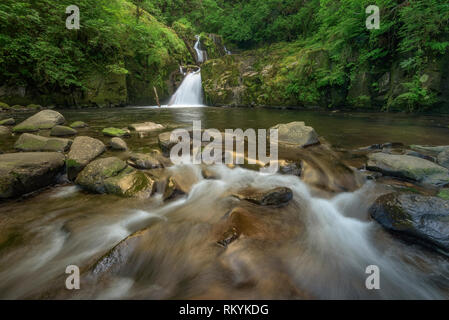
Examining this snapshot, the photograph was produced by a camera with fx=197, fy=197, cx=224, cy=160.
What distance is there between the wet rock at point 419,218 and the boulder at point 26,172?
456 cm

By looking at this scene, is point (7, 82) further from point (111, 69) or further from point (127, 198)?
point (127, 198)

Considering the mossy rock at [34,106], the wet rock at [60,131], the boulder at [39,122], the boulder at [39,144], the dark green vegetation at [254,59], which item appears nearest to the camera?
the boulder at [39,144]

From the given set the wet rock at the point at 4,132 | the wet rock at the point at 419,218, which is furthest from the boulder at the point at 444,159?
the wet rock at the point at 4,132

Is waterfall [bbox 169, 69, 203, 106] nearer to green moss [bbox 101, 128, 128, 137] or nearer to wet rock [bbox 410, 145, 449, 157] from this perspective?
green moss [bbox 101, 128, 128, 137]

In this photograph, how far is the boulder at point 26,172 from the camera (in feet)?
8.42

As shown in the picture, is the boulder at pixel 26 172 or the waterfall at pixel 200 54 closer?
the boulder at pixel 26 172

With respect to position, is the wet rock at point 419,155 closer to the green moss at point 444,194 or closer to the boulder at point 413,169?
the boulder at point 413,169

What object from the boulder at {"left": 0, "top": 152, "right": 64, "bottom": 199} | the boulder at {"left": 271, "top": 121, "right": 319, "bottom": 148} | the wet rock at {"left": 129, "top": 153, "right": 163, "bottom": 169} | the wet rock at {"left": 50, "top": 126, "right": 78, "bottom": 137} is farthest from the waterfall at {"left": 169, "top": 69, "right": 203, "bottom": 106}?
the boulder at {"left": 0, "top": 152, "right": 64, "bottom": 199}

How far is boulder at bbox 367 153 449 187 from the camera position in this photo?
2.88m

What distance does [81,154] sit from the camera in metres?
3.46

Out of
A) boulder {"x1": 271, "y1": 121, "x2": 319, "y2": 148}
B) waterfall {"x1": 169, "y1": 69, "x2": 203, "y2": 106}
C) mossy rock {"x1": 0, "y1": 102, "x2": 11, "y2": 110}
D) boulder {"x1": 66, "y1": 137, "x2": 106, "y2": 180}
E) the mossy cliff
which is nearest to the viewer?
boulder {"x1": 66, "y1": 137, "x2": 106, "y2": 180}

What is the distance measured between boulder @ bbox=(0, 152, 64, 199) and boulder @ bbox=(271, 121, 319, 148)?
449 cm
